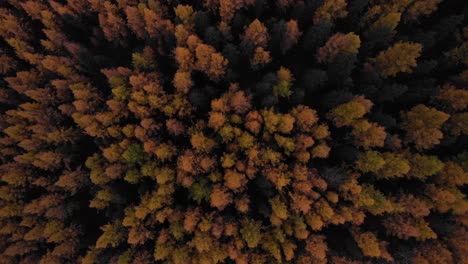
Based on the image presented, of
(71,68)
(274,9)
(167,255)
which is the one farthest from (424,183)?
(71,68)

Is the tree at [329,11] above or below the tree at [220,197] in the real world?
above

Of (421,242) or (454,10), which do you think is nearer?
(421,242)

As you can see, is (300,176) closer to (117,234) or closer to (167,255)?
(167,255)

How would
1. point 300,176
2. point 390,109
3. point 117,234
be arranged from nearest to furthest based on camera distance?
1. point 300,176
2. point 117,234
3. point 390,109

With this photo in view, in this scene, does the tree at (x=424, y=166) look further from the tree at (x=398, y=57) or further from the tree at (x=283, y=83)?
the tree at (x=283, y=83)

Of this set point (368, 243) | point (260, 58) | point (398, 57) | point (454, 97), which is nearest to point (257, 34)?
point (260, 58)

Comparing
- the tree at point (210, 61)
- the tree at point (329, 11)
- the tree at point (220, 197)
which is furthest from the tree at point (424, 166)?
the tree at point (210, 61)

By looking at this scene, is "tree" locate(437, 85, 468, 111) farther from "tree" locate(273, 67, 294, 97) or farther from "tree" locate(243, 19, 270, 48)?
"tree" locate(243, 19, 270, 48)
